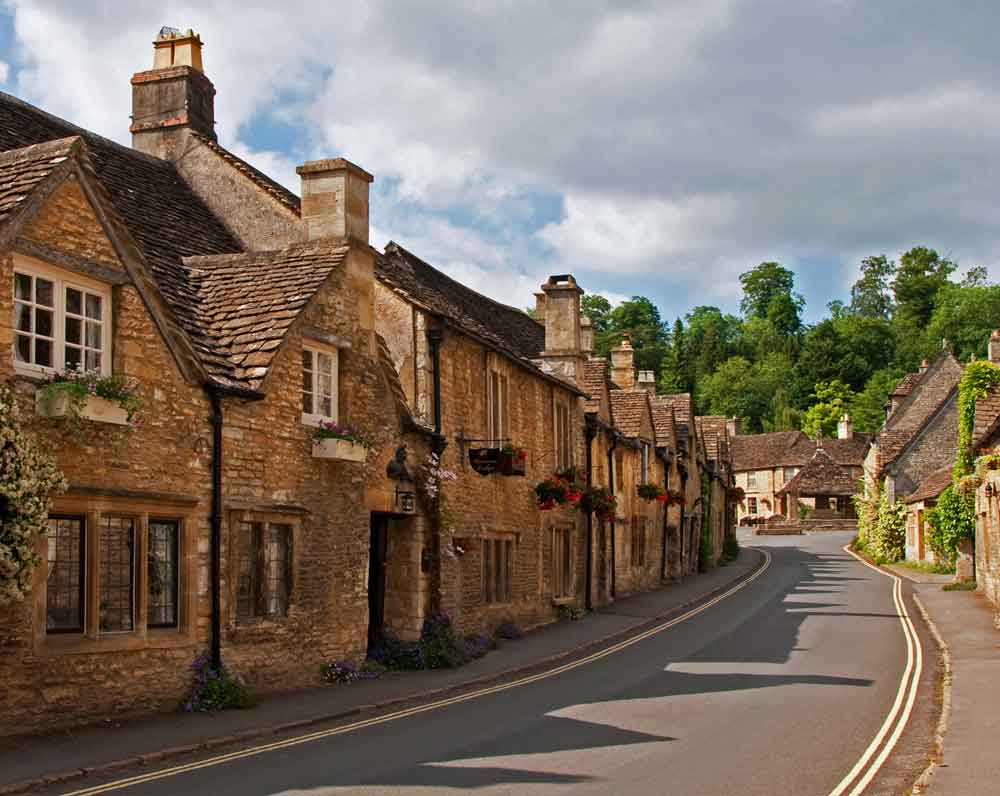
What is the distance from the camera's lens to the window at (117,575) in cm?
1377

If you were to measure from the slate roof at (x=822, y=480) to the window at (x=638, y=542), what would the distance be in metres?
52.3

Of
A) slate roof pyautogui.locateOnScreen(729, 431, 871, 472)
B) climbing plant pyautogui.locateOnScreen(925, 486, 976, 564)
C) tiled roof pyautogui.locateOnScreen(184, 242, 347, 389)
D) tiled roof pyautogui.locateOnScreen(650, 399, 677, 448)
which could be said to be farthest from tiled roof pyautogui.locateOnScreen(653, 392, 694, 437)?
slate roof pyautogui.locateOnScreen(729, 431, 871, 472)

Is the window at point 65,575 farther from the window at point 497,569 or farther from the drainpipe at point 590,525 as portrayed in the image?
the drainpipe at point 590,525

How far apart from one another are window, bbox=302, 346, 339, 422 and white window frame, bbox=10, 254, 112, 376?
3755 mm

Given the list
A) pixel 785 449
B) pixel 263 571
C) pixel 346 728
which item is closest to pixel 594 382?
pixel 263 571

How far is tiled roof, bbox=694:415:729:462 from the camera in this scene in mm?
65500

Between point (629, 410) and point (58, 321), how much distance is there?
29562 millimetres

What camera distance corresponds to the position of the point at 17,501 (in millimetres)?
11727

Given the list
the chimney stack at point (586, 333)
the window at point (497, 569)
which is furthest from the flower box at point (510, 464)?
the chimney stack at point (586, 333)

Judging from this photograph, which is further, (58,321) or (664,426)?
(664,426)

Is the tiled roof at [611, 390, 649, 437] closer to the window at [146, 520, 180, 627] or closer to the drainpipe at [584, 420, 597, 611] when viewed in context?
the drainpipe at [584, 420, 597, 611]

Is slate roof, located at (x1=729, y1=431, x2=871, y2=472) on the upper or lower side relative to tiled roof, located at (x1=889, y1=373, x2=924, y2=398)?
lower

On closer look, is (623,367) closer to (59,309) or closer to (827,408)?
(59,309)

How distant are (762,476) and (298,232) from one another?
306ft
